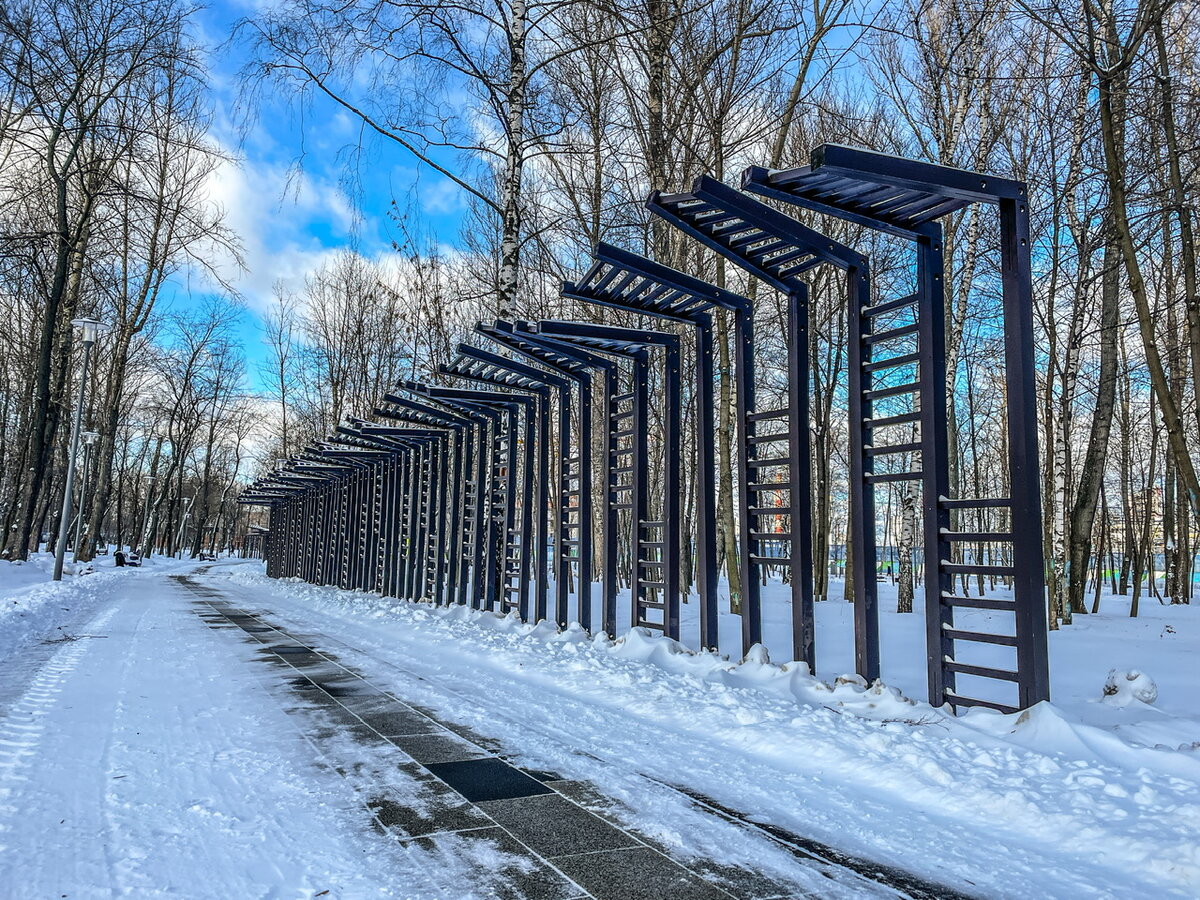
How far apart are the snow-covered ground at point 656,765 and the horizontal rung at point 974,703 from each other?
0.71ft

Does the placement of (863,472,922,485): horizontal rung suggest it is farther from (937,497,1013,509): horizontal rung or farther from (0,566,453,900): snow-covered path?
(0,566,453,900): snow-covered path

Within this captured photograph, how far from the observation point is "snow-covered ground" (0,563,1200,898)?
288 centimetres

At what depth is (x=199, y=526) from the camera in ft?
163

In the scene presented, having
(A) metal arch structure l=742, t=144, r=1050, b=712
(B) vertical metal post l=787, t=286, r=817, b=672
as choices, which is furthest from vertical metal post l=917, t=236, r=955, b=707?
(B) vertical metal post l=787, t=286, r=817, b=672

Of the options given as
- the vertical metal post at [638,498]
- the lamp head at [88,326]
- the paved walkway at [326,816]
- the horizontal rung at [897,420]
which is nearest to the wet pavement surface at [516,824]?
the paved walkway at [326,816]

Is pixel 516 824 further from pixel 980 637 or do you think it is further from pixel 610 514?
pixel 610 514

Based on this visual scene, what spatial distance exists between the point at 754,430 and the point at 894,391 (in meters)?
1.70

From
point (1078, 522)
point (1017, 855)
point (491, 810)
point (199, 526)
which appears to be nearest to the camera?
point (1017, 855)

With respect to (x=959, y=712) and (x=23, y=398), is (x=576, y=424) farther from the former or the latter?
(x=23, y=398)

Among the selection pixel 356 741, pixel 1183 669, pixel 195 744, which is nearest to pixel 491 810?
pixel 356 741

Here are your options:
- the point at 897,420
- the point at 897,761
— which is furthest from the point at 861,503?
the point at 897,761

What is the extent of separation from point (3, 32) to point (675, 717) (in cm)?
1519

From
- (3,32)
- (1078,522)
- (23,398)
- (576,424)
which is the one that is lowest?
(1078,522)

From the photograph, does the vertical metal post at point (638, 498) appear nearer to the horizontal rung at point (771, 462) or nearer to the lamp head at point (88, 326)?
the horizontal rung at point (771, 462)
